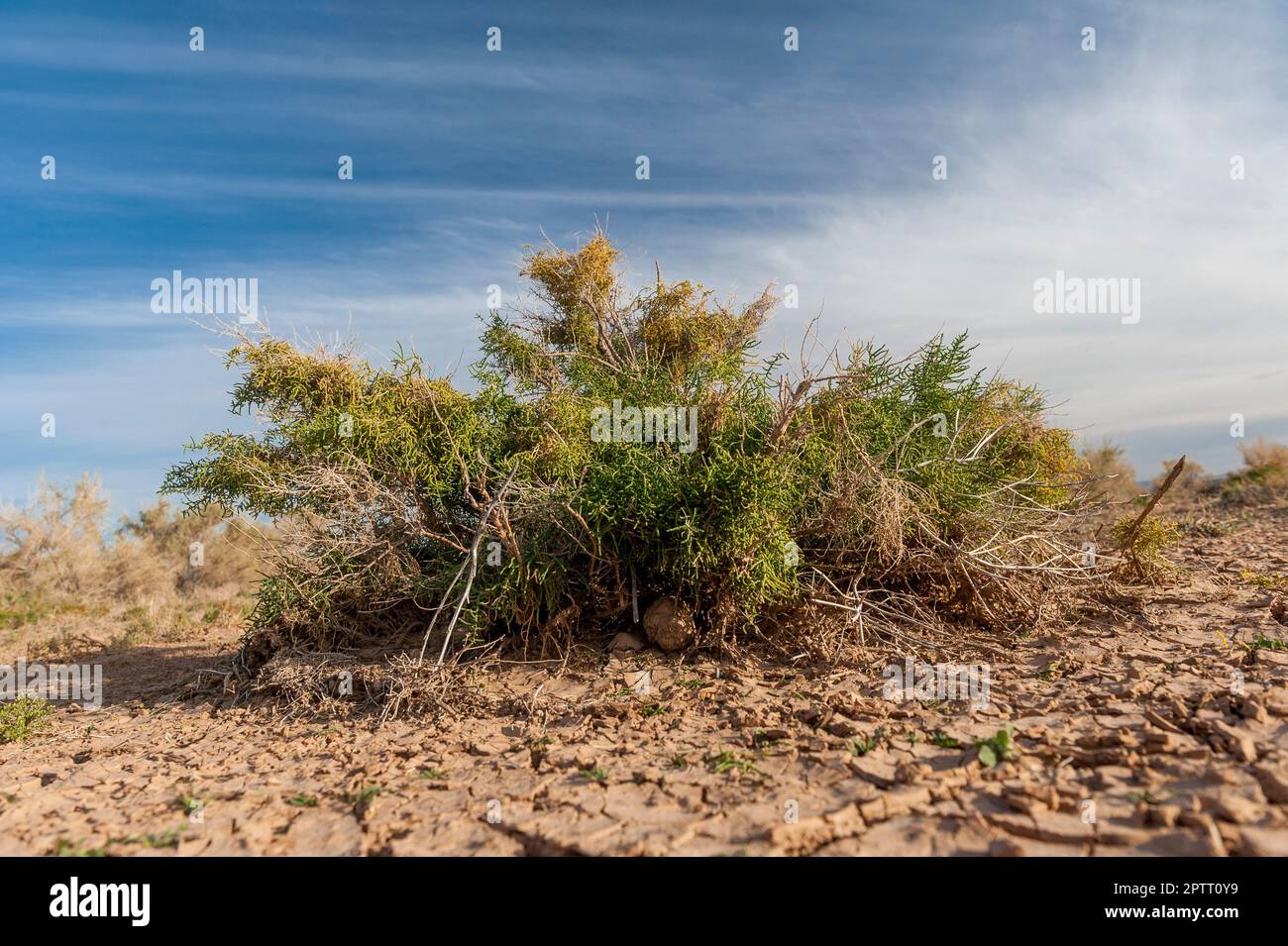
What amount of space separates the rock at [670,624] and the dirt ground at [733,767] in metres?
0.13

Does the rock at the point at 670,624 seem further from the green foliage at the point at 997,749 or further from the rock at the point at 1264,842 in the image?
the rock at the point at 1264,842

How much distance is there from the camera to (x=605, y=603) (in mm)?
5543

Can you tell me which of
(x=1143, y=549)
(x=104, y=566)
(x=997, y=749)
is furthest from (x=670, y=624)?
(x=104, y=566)

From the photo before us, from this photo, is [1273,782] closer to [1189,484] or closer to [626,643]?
[626,643]

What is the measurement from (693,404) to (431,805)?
2906 mm

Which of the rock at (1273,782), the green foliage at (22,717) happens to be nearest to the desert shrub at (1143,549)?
the rock at (1273,782)

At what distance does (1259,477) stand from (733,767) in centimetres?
1774

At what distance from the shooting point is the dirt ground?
2771mm

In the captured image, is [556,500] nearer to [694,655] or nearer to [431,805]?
[694,655]

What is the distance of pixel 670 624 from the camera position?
17.2ft

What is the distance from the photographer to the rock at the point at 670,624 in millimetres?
5195
